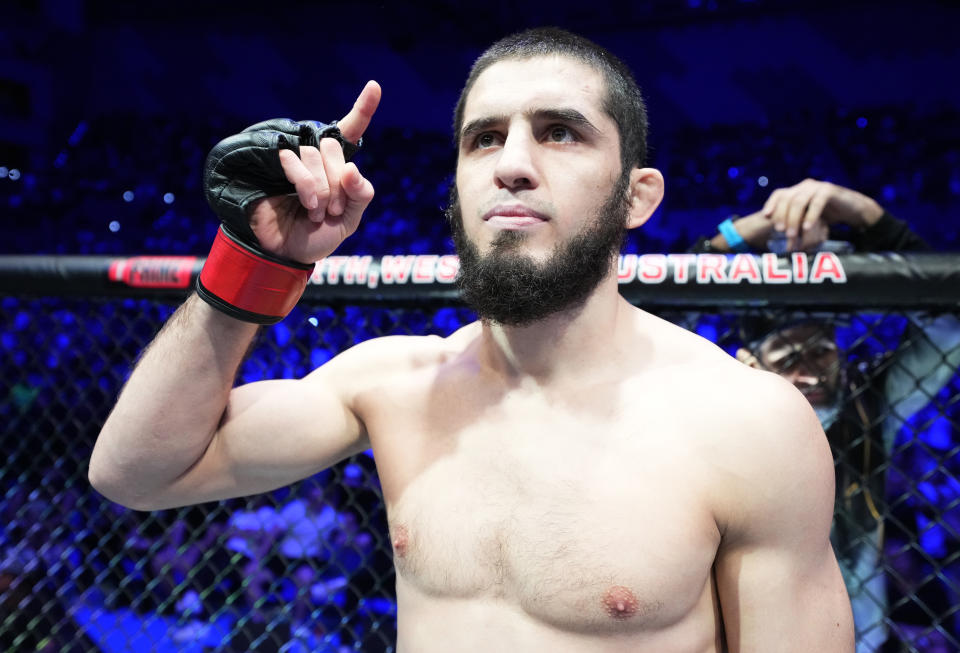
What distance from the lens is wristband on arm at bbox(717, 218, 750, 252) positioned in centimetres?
129

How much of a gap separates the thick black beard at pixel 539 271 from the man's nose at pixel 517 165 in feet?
0.21

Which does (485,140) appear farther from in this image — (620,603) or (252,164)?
(620,603)

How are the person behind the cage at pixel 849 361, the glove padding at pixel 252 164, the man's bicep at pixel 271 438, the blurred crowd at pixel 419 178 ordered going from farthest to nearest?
the blurred crowd at pixel 419 178 < the person behind the cage at pixel 849 361 < the man's bicep at pixel 271 438 < the glove padding at pixel 252 164

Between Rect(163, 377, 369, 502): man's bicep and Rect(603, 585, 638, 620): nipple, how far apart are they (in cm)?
46

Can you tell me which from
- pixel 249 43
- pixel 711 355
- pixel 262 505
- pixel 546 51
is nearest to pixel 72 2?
pixel 249 43

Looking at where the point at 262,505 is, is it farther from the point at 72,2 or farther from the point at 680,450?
the point at 72,2

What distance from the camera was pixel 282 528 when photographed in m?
3.11

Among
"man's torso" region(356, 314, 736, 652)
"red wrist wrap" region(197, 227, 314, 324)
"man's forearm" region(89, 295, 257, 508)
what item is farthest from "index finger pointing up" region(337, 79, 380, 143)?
"man's torso" region(356, 314, 736, 652)

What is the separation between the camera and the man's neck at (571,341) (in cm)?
107

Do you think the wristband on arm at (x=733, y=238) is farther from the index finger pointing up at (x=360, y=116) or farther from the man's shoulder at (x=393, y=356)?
the index finger pointing up at (x=360, y=116)

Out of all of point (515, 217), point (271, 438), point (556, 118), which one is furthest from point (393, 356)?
point (556, 118)

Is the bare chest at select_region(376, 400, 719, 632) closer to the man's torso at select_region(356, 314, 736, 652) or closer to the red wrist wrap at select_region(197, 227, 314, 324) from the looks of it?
the man's torso at select_region(356, 314, 736, 652)

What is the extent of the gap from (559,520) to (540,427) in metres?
0.14

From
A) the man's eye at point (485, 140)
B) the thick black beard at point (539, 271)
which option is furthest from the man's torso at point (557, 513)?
the man's eye at point (485, 140)
